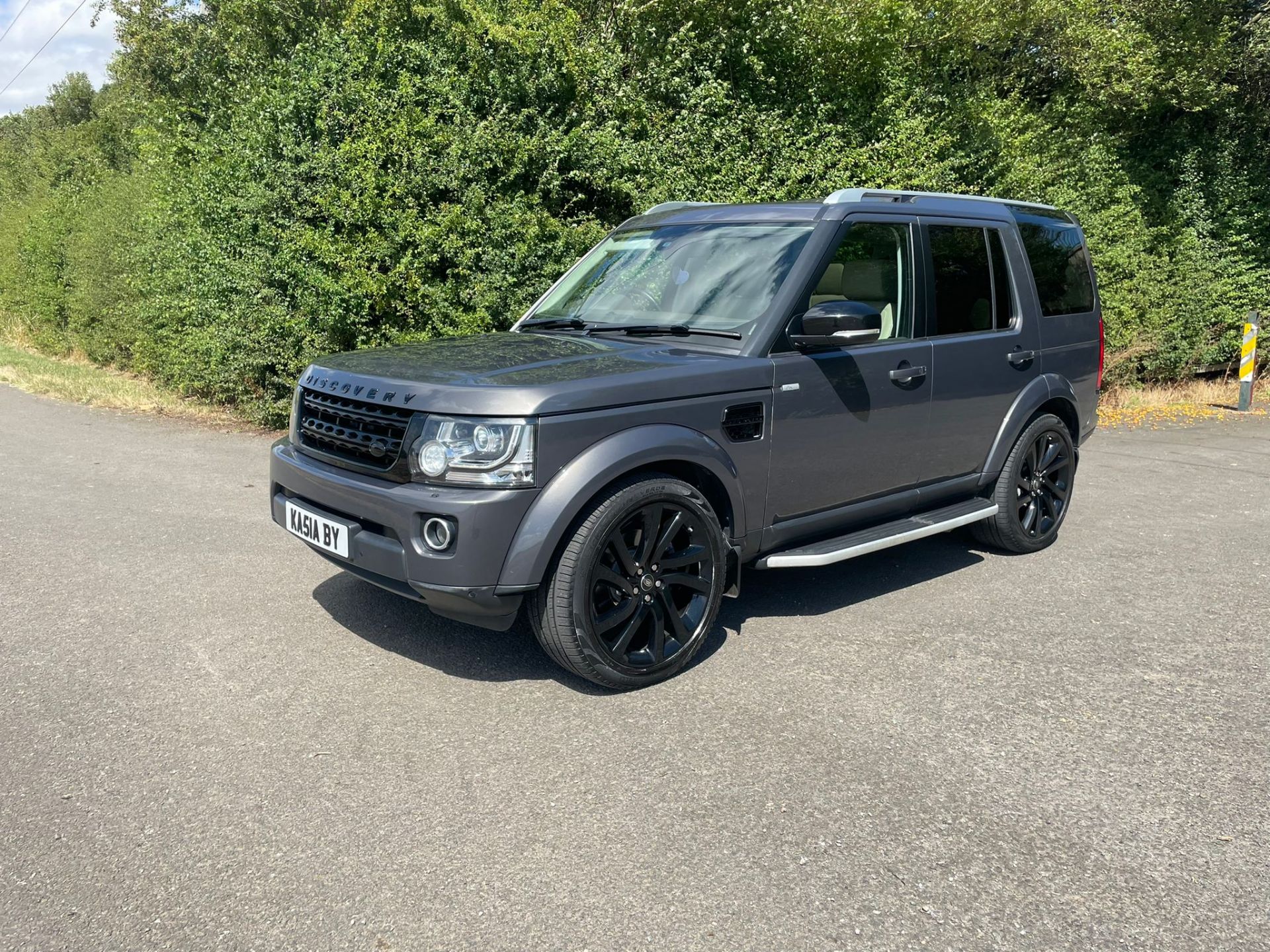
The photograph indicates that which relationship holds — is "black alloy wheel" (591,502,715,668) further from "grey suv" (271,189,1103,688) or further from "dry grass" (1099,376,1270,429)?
"dry grass" (1099,376,1270,429)

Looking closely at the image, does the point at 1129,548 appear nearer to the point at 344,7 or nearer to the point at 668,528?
the point at 668,528

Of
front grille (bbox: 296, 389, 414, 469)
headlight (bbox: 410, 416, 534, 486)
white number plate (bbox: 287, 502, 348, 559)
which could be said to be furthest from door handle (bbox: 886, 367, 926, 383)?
white number plate (bbox: 287, 502, 348, 559)

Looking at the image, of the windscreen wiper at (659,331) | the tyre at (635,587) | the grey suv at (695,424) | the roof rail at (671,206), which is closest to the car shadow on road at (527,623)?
the tyre at (635,587)

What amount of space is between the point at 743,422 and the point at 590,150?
629 cm

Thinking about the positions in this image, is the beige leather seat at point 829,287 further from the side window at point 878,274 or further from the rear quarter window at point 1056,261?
the rear quarter window at point 1056,261

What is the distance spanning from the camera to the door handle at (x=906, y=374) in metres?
4.92

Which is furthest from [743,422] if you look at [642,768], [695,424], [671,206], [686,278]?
[671,206]

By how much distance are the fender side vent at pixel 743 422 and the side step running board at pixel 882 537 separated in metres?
0.57

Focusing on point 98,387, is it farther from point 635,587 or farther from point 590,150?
point 635,587

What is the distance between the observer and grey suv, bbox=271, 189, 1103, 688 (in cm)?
373

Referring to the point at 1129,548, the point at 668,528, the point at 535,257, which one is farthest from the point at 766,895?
the point at 535,257

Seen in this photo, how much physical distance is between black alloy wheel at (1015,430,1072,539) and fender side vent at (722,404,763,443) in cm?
219

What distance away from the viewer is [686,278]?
4.97 metres

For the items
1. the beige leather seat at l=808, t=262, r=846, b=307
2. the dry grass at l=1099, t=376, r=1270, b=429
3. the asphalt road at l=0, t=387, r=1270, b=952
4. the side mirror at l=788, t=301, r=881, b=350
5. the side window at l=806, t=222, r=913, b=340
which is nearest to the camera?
the asphalt road at l=0, t=387, r=1270, b=952
